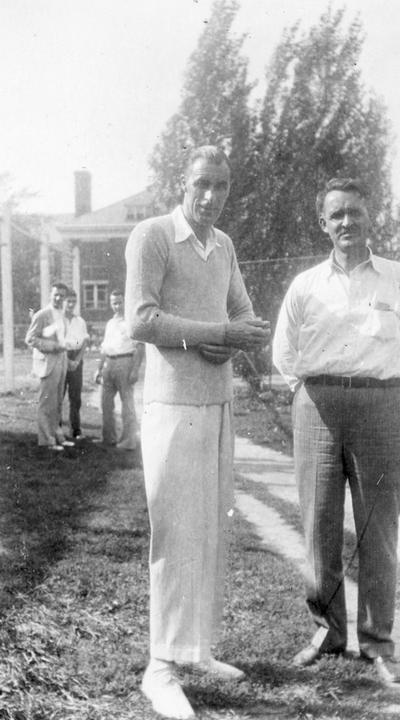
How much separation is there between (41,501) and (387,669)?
3.80 metres

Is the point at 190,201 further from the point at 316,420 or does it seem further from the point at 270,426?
the point at 270,426

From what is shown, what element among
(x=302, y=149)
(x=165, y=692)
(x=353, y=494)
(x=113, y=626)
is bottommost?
(x=113, y=626)

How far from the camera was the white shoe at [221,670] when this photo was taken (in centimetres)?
347

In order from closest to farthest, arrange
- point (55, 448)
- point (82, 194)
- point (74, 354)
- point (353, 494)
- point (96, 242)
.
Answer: point (353, 494)
point (55, 448)
point (74, 354)
point (96, 242)
point (82, 194)

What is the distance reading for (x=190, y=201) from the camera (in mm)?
3318

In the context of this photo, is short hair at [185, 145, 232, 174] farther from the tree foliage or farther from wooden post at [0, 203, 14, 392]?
wooden post at [0, 203, 14, 392]

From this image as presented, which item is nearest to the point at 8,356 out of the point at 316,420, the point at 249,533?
the point at 249,533

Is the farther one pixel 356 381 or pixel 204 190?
pixel 356 381

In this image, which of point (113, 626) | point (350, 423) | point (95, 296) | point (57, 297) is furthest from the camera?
point (95, 296)

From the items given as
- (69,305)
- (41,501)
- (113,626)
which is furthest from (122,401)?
(113,626)

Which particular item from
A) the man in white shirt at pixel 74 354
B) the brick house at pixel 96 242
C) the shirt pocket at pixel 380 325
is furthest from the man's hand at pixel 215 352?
the brick house at pixel 96 242

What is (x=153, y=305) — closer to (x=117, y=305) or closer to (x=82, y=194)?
(x=117, y=305)

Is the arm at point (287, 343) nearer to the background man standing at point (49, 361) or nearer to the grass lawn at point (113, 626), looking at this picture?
the grass lawn at point (113, 626)

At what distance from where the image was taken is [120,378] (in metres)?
9.74
